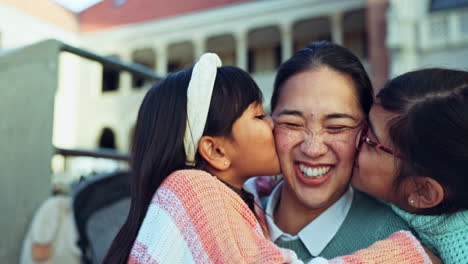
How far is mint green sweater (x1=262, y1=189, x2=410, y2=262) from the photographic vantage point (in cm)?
127

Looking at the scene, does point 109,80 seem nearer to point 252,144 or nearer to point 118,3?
point 118,3

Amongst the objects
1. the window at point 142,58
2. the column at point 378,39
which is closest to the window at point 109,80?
the window at point 142,58

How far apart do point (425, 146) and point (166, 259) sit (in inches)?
28.2

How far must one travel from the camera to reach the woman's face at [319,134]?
1353 mm

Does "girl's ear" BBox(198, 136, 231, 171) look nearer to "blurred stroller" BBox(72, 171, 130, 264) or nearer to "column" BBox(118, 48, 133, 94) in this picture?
"blurred stroller" BBox(72, 171, 130, 264)

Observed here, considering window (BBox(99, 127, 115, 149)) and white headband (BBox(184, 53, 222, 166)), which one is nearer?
white headband (BBox(184, 53, 222, 166))

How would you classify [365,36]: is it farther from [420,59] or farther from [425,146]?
[425,146]

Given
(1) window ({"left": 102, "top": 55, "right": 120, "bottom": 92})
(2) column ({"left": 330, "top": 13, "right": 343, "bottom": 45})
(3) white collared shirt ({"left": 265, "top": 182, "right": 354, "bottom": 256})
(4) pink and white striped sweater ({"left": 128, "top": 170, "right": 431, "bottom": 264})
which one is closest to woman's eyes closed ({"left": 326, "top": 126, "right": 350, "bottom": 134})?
(3) white collared shirt ({"left": 265, "top": 182, "right": 354, "bottom": 256})

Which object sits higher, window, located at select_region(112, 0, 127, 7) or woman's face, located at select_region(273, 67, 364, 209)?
window, located at select_region(112, 0, 127, 7)

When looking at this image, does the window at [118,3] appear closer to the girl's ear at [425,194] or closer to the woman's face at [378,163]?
the woman's face at [378,163]

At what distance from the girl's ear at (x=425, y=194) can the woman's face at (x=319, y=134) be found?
0.74ft

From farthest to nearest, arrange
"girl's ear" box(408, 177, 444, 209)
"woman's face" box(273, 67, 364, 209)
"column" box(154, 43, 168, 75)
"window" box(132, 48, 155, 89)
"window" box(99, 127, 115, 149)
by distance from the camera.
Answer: "window" box(132, 48, 155, 89) → "window" box(99, 127, 115, 149) → "column" box(154, 43, 168, 75) → "woman's face" box(273, 67, 364, 209) → "girl's ear" box(408, 177, 444, 209)

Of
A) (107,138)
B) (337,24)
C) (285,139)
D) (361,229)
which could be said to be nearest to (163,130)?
(285,139)

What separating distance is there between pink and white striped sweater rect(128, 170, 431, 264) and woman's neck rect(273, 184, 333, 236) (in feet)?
1.28
